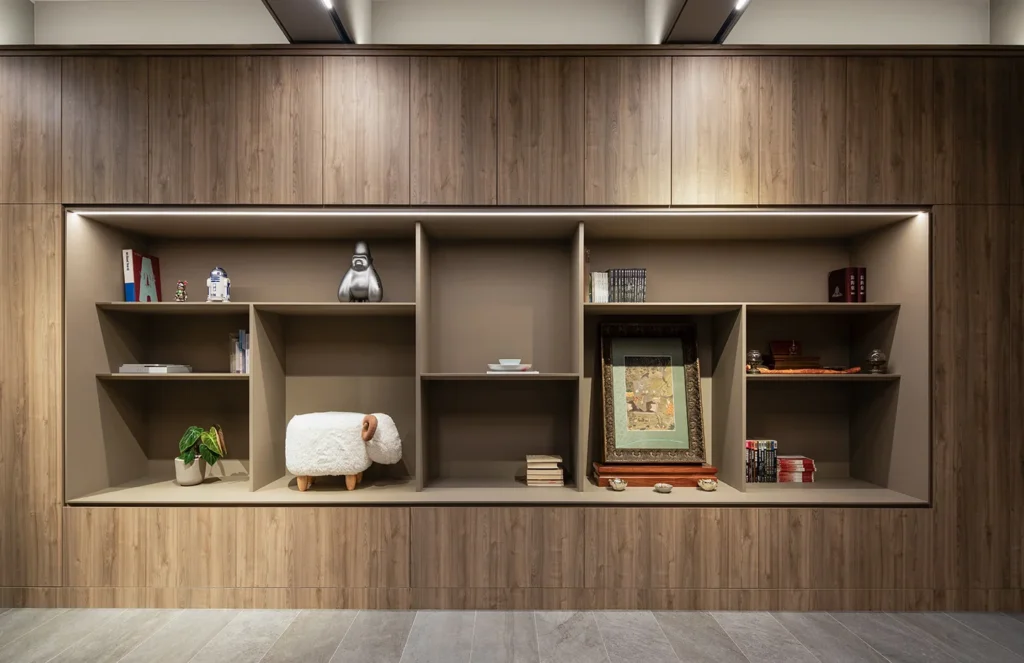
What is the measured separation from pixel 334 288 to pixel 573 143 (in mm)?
1665

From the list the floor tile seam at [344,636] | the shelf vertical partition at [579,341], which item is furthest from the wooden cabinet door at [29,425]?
the shelf vertical partition at [579,341]

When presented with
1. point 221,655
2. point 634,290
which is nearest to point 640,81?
point 634,290

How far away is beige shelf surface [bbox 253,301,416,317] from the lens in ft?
9.49

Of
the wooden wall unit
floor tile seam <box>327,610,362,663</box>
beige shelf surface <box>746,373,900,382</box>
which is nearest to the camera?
floor tile seam <box>327,610,362,663</box>

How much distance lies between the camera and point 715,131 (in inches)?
109

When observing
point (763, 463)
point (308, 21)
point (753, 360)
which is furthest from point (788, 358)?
point (308, 21)

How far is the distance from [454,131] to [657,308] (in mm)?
1394

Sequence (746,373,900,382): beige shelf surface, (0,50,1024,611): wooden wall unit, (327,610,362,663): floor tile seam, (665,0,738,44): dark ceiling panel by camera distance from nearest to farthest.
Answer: (327,610,362,663): floor tile seam → (665,0,738,44): dark ceiling panel → (0,50,1024,611): wooden wall unit → (746,373,900,382): beige shelf surface

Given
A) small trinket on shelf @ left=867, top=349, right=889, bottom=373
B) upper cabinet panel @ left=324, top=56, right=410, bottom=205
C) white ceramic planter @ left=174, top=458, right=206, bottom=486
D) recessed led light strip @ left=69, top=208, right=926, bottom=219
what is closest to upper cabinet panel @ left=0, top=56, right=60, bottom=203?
recessed led light strip @ left=69, top=208, right=926, bottom=219

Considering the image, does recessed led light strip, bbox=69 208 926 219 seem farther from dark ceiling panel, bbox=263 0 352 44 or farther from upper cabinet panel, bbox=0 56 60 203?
dark ceiling panel, bbox=263 0 352 44

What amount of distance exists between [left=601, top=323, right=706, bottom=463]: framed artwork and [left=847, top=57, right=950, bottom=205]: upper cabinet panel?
120cm

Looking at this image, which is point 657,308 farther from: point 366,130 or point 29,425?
point 29,425

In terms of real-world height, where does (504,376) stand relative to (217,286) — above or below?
below

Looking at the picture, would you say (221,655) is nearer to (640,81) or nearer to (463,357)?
(463,357)
